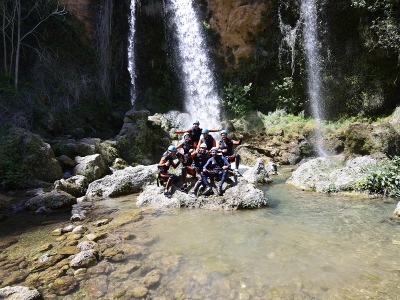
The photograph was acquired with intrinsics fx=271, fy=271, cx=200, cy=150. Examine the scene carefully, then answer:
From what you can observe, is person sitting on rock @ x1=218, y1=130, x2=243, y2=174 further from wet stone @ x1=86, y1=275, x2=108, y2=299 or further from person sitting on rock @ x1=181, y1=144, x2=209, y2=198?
wet stone @ x1=86, y1=275, x2=108, y2=299

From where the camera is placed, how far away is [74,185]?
29.9 ft

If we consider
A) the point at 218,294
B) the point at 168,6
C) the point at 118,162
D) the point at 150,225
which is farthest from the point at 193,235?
the point at 168,6

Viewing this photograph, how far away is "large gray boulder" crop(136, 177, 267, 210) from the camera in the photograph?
21.5ft

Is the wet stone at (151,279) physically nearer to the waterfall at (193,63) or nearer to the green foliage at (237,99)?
the green foliage at (237,99)

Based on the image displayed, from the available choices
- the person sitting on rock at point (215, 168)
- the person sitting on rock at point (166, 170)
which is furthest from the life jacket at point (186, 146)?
the person sitting on rock at point (215, 168)

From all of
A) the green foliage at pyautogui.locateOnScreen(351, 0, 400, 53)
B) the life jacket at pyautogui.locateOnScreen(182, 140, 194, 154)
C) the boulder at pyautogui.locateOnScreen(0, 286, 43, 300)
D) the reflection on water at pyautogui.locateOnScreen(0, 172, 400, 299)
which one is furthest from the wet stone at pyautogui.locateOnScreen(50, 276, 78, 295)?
the green foliage at pyautogui.locateOnScreen(351, 0, 400, 53)

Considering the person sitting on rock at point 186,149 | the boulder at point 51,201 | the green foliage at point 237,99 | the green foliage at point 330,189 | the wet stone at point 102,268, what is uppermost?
the green foliage at point 237,99

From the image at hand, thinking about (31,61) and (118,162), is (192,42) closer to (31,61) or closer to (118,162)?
(31,61)

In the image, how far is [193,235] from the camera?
5008 millimetres

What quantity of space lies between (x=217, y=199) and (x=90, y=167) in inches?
236

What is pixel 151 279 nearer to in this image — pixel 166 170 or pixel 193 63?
pixel 166 170

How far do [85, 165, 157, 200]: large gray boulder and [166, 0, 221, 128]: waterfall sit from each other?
11727 millimetres

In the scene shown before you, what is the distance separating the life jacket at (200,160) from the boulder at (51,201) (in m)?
3.78

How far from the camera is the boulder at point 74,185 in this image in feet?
28.8
